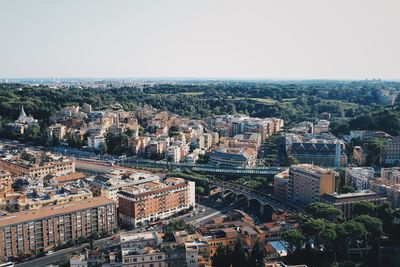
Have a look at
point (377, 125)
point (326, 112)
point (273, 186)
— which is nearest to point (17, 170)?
point (273, 186)

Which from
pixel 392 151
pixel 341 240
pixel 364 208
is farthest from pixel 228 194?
pixel 392 151

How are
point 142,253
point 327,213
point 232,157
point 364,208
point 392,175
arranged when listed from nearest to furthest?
point 142,253
point 327,213
point 364,208
point 392,175
point 232,157

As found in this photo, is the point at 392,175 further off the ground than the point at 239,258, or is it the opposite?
the point at 392,175

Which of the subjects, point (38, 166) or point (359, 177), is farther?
point (38, 166)

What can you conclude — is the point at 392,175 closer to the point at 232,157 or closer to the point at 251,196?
the point at 251,196

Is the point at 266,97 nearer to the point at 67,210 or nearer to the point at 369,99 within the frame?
the point at 369,99

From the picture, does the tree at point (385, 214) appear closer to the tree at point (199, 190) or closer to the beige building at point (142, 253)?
the beige building at point (142, 253)
